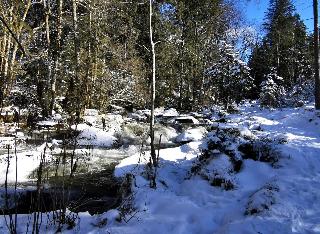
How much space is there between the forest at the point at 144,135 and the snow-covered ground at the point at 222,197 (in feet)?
0.08

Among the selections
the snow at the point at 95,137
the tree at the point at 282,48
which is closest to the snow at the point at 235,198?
the snow at the point at 95,137

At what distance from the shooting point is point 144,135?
46.0ft

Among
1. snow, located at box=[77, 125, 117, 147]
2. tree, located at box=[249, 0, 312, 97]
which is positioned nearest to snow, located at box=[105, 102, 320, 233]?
snow, located at box=[77, 125, 117, 147]

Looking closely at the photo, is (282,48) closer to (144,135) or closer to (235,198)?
(144,135)

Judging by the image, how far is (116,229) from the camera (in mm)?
4977

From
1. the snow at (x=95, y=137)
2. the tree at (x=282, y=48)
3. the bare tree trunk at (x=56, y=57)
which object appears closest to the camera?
the snow at (x=95, y=137)

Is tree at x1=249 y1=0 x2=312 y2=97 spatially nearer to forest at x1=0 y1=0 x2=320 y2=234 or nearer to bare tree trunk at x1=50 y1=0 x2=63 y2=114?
forest at x1=0 y1=0 x2=320 y2=234

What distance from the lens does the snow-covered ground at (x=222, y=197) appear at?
5.03 m

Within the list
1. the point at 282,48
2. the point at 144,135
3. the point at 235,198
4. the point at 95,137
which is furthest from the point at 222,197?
the point at 282,48

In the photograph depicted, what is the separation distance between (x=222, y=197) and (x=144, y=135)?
25.7 ft

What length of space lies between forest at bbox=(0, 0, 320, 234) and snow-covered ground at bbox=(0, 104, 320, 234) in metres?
0.03

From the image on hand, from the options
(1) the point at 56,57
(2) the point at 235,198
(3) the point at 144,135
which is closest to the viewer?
(2) the point at 235,198

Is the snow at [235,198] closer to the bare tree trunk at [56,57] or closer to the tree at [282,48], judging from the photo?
the bare tree trunk at [56,57]

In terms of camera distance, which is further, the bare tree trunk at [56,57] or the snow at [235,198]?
the bare tree trunk at [56,57]
